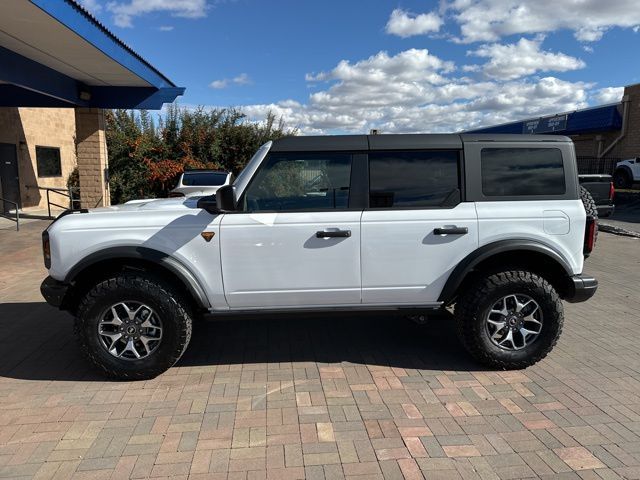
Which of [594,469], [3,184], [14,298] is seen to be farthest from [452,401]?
[3,184]

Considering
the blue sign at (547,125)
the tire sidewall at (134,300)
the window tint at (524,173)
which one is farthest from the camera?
the blue sign at (547,125)

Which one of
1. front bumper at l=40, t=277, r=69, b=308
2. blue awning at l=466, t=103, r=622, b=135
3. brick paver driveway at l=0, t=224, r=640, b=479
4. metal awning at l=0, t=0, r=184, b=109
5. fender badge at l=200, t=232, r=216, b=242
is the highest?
blue awning at l=466, t=103, r=622, b=135

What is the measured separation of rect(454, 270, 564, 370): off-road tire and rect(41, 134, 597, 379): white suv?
0.04 feet

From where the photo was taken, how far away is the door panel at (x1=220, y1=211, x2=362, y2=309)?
3744 millimetres

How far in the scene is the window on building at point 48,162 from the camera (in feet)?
53.5

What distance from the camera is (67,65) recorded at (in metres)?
9.91

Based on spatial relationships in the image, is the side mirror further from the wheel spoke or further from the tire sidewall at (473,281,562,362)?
the tire sidewall at (473,281,562,362)

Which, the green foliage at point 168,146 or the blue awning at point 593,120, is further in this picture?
the blue awning at point 593,120

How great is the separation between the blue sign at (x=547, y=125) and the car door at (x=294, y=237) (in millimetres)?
31443

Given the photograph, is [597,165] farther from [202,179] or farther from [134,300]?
[134,300]

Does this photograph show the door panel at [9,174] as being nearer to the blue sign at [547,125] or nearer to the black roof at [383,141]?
the black roof at [383,141]

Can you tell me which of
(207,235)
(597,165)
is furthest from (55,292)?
(597,165)

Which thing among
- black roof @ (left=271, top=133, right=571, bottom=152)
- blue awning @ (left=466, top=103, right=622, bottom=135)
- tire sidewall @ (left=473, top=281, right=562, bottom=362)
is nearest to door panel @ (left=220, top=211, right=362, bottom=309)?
black roof @ (left=271, top=133, right=571, bottom=152)

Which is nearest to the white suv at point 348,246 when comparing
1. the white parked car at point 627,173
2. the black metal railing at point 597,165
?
the white parked car at point 627,173
